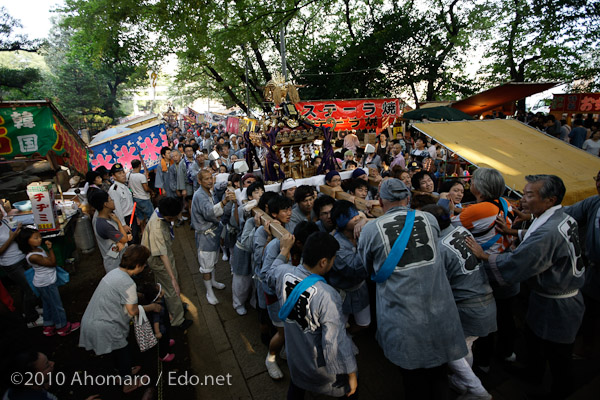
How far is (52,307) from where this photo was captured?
437cm

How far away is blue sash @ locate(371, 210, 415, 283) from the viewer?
227cm

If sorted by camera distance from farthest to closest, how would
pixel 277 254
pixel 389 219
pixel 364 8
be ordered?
pixel 364 8 → pixel 277 254 → pixel 389 219

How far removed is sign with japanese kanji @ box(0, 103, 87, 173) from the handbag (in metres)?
4.85

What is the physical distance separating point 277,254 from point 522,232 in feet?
9.20

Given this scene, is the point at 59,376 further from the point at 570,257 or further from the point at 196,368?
the point at 570,257

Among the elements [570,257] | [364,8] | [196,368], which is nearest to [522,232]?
[570,257]

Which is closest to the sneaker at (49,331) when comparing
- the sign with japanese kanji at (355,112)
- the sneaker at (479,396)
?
the sneaker at (479,396)

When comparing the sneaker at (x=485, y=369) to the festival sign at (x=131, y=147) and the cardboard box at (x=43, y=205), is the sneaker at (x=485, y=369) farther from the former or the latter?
the festival sign at (x=131, y=147)

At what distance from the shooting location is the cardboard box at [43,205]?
5.15 metres

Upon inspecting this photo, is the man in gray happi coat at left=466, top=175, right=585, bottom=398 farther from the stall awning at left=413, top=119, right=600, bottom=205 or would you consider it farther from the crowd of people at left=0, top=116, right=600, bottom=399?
the stall awning at left=413, top=119, right=600, bottom=205

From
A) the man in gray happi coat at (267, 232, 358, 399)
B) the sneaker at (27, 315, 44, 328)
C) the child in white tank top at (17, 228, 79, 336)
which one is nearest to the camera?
the man in gray happi coat at (267, 232, 358, 399)

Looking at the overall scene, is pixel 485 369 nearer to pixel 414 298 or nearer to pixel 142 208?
pixel 414 298

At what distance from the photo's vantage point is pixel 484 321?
2.65 meters

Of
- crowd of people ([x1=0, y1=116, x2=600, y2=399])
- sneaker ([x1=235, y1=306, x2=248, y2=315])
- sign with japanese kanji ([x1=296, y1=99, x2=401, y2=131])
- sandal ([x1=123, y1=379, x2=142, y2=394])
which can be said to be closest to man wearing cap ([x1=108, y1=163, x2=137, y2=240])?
crowd of people ([x1=0, y1=116, x2=600, y2=399])
